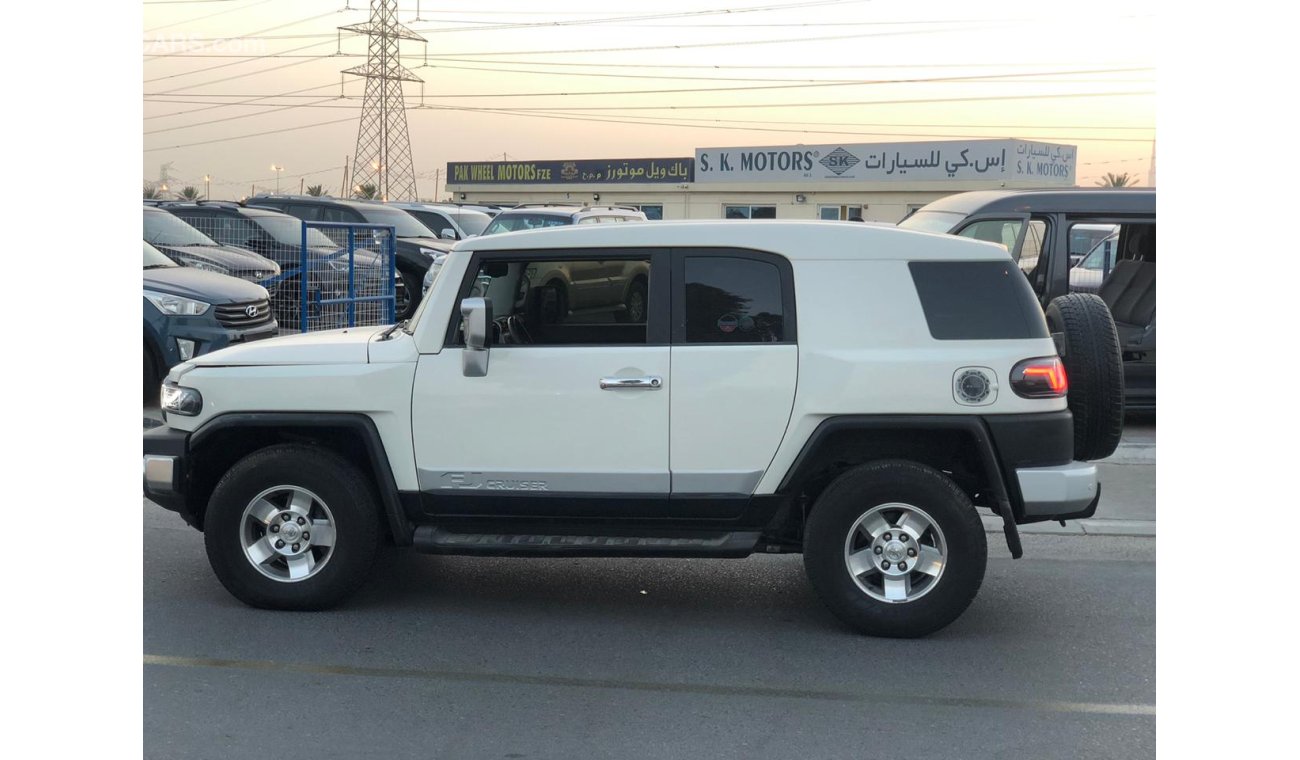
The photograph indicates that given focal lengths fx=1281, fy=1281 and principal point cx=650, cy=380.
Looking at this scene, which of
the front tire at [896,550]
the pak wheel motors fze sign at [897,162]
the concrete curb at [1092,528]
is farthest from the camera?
the pak wheel motors fze sign at [897,162]

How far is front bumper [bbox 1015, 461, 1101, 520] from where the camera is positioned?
5.52 meters

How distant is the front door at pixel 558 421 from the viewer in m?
5.60

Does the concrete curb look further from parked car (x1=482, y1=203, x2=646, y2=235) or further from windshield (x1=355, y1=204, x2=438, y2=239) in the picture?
windshield (x1=355, y1=204, x2=438, y2=239)

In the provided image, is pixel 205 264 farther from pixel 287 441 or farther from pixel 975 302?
pixel 975 302

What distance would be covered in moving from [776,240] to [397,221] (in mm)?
15295

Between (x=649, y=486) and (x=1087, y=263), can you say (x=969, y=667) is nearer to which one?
(x=649, y=486)

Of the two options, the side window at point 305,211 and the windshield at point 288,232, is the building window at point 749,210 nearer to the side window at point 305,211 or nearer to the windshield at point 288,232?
the side window at point 305,211

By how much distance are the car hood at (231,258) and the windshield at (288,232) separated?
75cm

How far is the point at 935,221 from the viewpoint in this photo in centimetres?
1153

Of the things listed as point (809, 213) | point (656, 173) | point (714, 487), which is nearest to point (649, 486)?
point (714, 487)

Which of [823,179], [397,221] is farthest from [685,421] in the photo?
[823,179]

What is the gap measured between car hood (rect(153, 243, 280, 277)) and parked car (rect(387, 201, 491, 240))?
22.3 feet

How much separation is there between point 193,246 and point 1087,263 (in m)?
9.79

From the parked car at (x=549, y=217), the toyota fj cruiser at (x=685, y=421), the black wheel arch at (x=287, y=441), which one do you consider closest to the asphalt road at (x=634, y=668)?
the toyota fj cruiser at (x=685, y=421)
